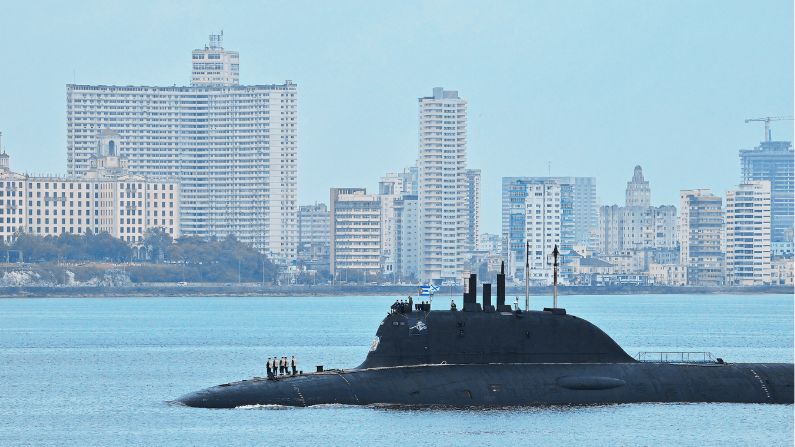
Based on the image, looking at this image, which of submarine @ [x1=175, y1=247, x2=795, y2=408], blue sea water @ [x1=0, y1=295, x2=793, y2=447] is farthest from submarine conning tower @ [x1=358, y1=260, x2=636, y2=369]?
blue sea water @ [x1=0, y1=295, x2=793, y2=447]

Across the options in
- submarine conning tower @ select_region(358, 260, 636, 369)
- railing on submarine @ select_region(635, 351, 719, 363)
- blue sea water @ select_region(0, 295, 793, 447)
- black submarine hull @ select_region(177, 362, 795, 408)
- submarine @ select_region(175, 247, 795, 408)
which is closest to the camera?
blue sea water @ select_region(0, 295, 793, 447)

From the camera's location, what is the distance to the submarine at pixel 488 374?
47.5m

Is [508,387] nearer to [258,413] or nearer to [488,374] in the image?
[488,374]

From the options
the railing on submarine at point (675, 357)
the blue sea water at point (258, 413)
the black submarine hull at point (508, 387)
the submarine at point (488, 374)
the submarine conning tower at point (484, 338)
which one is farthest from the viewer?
the railing on submarine at point (675, 357)

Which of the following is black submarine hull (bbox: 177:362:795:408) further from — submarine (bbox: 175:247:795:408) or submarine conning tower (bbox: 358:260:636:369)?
submarine conning tower (bbox: 358:260:636:369)

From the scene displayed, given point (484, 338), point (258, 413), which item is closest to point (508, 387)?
point (484, 338)

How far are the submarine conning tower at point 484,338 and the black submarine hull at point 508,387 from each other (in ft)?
0.99

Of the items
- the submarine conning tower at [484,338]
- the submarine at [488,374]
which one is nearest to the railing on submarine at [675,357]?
the submarine at [488,374]

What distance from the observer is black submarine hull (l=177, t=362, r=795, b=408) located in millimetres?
47406

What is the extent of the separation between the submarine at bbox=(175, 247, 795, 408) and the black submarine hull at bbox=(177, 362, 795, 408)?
0.03 meters

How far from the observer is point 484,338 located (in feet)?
160

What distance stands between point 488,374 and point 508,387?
0.78m

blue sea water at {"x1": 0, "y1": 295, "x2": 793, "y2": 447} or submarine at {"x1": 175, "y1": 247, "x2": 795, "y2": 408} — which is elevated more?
submarine at {"x1": 175, "y1": 247, "x2": 795, "y2": 408}

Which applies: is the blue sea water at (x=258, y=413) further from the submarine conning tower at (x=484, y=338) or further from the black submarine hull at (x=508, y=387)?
the submarine conning tower at (x=484, y=338)
